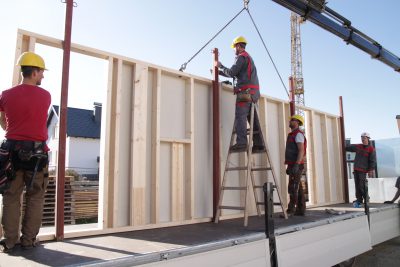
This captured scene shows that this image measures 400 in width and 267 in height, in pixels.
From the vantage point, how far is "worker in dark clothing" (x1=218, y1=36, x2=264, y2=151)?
14.7ft

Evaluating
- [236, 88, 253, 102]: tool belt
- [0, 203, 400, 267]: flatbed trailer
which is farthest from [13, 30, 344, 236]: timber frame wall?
[236, 88, 253, 102]: tool belt

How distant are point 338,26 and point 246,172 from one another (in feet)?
10.9

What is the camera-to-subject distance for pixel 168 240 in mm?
2971

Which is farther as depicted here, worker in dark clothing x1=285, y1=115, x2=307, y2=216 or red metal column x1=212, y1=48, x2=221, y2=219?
worker in dark clothing x1=285, y1=115, x2=307, y2=216

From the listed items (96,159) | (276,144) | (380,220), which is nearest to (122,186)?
(276,144)

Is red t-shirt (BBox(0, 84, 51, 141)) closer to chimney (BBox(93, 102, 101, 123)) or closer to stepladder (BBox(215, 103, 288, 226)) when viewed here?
stepladder (BBox(215, 103, 288, 226))

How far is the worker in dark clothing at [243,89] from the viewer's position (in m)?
4.48

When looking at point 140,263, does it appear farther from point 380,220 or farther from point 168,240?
point 380,220

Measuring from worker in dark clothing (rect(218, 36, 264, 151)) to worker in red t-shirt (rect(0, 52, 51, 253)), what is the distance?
8.21 ft

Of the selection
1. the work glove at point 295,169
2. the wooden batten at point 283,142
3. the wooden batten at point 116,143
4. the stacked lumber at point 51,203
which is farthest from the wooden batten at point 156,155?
the stacked lumber at point 51,203

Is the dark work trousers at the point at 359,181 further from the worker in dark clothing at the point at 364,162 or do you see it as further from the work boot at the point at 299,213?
the work boot at the point at 299,213

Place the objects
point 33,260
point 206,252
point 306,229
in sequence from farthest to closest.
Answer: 1. point 306,229
2. point 206,252
3. point 33,260

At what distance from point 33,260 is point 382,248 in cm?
612

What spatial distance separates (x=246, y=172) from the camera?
4938 mm
